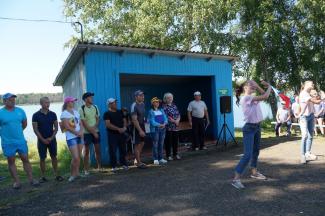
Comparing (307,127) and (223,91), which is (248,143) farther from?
(223,91)

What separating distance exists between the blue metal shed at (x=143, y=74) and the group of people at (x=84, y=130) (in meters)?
1.15

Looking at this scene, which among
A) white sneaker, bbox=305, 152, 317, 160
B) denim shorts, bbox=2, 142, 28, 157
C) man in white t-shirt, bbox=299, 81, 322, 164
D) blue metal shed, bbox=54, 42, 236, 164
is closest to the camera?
denim shorts, bbox=2, 142, 28, 157

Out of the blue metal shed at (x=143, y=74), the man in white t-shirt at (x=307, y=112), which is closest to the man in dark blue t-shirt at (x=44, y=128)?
the blue metal shed at (x=143, y=74)

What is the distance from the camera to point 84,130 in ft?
25.3

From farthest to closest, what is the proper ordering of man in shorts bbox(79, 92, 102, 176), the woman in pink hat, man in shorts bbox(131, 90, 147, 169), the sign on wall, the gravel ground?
the sign on wall
man in shorts bbox(131, 90, 147, 169)
man in shorts bbox(79, 92, 102, 176)
the woman in pink hat
the gravel ground

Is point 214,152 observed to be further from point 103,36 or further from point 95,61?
point 103,36

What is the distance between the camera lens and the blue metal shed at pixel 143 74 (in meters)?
9.00

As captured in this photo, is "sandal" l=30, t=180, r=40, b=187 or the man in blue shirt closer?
the man in blue shirt

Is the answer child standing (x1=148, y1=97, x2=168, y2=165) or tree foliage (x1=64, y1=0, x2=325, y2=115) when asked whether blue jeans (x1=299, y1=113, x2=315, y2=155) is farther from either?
tree foliage (x1=64, y1=0, x2=325, y2=115)

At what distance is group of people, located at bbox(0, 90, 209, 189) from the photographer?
6625mm

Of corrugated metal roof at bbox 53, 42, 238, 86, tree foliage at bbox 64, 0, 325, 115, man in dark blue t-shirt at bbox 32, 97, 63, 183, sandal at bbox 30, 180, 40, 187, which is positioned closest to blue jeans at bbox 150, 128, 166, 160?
man in dark blue t-shirt at bbox 32, 97, 63, 183

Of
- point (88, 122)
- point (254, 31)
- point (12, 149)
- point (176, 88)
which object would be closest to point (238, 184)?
point (88, 122)

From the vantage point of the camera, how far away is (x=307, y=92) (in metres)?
7.22

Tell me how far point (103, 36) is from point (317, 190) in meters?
21.1
